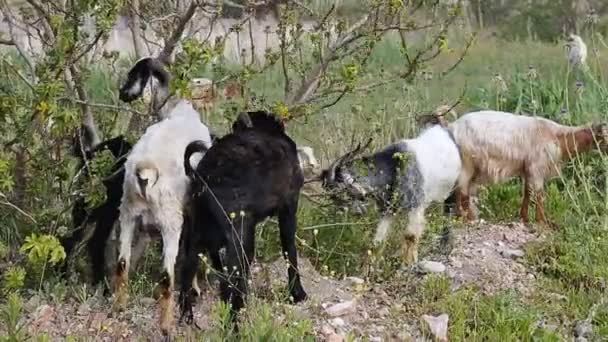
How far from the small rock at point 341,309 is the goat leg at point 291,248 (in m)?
0.22

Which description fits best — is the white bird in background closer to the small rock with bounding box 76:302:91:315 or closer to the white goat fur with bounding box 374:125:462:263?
the white goat fur with bounding box 374:125:462:263

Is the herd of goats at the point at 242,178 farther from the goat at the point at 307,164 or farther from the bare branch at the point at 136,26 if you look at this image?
the bare branch at the point at 136,26

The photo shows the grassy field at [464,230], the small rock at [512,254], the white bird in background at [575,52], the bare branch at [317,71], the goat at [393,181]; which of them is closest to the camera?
the grassy field at [464,230]

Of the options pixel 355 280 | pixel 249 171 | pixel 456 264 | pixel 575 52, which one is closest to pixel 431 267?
pixel 456 264

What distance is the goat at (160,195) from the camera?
5.04 metres

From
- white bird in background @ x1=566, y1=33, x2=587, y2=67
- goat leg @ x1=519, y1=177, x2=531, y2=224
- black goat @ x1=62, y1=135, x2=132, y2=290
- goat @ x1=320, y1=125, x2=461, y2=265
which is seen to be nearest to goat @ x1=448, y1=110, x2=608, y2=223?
goat leg @ x1=519, y1=177, x2=531, y2=224

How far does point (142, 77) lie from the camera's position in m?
5.78

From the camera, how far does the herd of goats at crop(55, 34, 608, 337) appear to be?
16.6 ft

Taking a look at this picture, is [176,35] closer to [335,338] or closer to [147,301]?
[147,301]

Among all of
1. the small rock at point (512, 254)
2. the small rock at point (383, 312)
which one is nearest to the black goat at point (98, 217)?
the small rock at point (383, 312)

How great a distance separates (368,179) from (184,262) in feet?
4.72

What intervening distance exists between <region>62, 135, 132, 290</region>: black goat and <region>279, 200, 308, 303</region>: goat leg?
91cm

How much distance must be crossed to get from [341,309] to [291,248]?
1.41ft

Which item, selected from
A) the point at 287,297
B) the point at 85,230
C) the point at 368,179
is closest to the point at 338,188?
the point at 368,179
